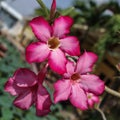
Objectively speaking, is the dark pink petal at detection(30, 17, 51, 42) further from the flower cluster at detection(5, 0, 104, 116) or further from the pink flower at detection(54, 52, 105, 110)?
the pink flower at detection(54, 52, 105, 110)

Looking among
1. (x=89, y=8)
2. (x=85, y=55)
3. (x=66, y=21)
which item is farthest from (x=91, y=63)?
(x=89, y=8)

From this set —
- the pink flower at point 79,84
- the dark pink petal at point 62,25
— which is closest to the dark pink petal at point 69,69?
the pink flower at point 79,84

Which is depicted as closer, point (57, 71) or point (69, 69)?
point (57, 71)

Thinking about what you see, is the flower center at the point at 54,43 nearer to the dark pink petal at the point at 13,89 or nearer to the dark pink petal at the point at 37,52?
the dark pink petal at the point at 37,52

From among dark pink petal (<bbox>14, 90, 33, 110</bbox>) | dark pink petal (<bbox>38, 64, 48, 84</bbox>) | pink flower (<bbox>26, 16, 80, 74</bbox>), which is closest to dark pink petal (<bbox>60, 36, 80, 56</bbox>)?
pink flower (<bbox>26, 16, 80, 74</bbox>)

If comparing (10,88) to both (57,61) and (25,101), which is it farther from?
(57,61)

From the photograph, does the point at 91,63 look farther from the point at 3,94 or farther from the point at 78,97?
the point at 3,94

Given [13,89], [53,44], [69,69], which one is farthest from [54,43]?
A: [13,89]

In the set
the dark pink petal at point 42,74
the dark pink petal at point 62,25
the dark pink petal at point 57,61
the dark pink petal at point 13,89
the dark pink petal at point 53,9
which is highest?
the dark pink petal at point 53,9
